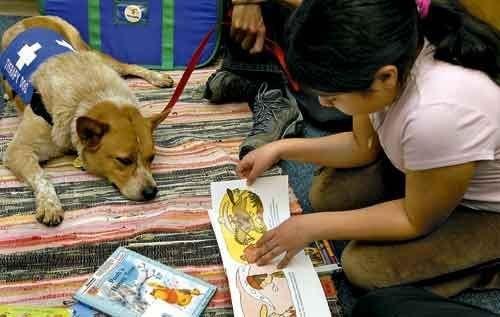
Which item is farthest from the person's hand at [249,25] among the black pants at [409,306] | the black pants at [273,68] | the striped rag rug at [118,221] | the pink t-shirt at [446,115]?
the black pants at [409,306]

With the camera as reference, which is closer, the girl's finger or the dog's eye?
the girl's finger

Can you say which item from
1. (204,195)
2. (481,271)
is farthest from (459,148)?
(204,195)

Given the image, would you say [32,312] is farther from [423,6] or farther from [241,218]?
[423,6]

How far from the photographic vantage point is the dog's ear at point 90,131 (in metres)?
1.75

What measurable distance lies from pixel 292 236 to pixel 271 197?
26cm

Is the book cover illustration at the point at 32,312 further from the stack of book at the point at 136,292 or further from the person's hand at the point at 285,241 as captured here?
the person's hand at the point at 285,241

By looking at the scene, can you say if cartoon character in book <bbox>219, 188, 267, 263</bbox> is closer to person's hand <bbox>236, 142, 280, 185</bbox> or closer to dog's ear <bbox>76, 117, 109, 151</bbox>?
person's hand <bbox>236, 142, 280, 185</bbox>

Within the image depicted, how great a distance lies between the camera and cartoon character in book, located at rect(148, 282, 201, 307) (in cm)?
145

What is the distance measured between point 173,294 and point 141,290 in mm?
83

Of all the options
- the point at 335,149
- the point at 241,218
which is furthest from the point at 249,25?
the point at 241,218

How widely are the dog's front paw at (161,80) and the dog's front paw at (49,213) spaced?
2.80ft

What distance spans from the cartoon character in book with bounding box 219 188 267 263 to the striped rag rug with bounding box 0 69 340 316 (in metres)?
0.11

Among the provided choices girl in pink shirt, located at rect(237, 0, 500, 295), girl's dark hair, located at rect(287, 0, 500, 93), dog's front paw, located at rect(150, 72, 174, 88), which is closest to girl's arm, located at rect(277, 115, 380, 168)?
girl in pink shirt, located at rect(237, 0, 500, 295)

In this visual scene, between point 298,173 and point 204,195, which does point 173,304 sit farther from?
point 298,173
